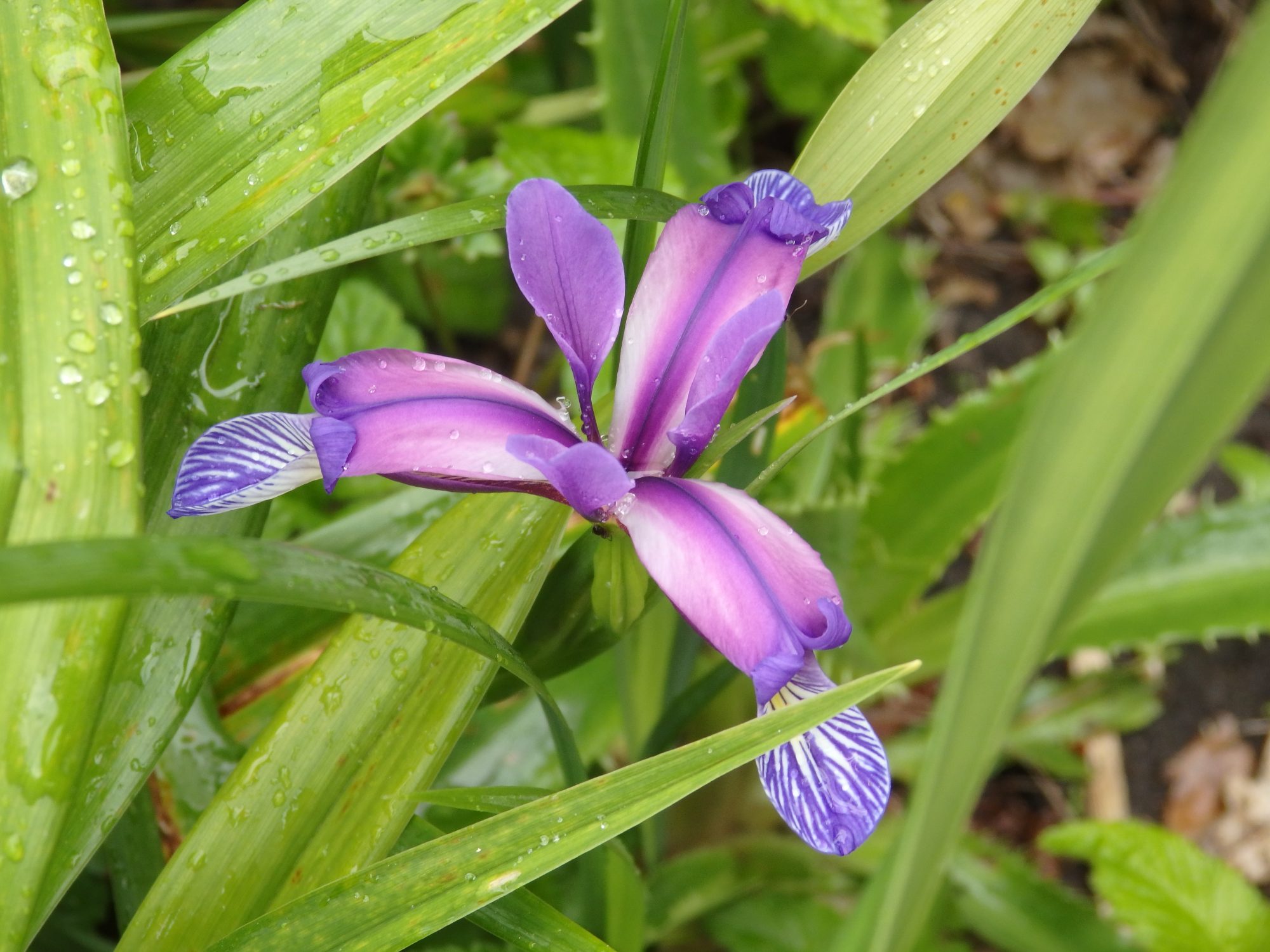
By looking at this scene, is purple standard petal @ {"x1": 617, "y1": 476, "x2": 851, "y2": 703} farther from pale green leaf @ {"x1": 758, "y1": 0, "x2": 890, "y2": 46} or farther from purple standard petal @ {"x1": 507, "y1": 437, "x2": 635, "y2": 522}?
pale green leaf @ {"x1": 758, "y1": 0, "x2": 890, "y2": 46}

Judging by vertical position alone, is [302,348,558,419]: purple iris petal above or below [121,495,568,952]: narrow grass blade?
above

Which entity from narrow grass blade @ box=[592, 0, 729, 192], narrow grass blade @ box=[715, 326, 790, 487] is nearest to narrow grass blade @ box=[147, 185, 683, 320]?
narrow grass blade @ box=[715, 326, 790, 487]

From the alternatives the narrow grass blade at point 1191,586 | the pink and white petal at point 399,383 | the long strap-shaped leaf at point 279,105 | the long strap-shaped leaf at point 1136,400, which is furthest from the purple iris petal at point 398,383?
the narrow grass blade at point 1191,586

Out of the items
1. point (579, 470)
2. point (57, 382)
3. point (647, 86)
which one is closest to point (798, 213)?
point (579, 470)

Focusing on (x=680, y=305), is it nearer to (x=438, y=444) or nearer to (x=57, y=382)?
(x=438, y=444)

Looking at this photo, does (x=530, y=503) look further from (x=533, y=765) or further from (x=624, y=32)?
(x=624, y=32)

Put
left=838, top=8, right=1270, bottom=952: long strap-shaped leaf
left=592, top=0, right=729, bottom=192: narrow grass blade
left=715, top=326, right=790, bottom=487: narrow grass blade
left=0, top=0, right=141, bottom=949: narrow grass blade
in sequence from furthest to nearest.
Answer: left=592, top=0, right=729, bottom=192: narrow grass blade, left=715, top=326, right=790, bottom=487: narrow grass blade, left=0, top=0, right=141, bottom=949: narrow grass blade, left=838, top=8, right=1270, bottom=952: long strap-shaped leaf
